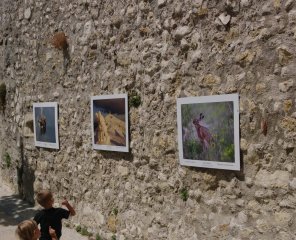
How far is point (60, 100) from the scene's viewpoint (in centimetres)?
668

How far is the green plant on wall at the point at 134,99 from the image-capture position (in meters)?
5.20

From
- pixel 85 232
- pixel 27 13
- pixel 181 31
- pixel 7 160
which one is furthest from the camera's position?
pixel 7 160

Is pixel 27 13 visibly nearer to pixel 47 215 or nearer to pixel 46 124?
pixel 46 124

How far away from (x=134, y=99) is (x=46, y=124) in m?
2.32

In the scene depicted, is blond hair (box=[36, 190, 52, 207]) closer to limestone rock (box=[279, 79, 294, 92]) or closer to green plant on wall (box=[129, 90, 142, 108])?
green plant on wall (box=[129, 90, 142, 108])

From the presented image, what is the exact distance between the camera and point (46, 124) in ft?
23.2

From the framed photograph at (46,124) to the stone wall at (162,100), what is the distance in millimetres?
122

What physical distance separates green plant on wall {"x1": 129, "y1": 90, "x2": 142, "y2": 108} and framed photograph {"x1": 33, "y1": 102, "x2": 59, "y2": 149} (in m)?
1.84

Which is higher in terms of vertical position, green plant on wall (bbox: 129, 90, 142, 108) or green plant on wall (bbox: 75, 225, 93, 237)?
green plant on wall (bbox: 129, 90, 142, 108)

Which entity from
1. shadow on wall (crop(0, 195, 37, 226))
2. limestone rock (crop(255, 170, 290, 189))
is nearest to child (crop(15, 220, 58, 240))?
limestone rock (crop(255, 170, 290, 189))

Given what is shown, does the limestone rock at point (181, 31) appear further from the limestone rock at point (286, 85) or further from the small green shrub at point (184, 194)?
the small green shrub at point (184, 194)

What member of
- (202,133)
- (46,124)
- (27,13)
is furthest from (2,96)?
(202,133)

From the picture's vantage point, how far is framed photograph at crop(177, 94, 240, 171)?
13.5 feet

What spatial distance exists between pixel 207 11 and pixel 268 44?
79 centimetres
